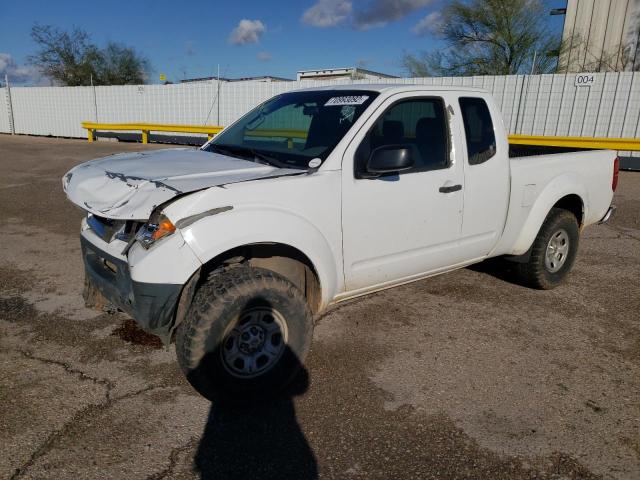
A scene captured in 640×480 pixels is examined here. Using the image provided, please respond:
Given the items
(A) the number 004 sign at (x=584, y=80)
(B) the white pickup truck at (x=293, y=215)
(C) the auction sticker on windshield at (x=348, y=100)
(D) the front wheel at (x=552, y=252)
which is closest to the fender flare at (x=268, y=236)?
(B) the white pickup truck at (x=293, y=215)

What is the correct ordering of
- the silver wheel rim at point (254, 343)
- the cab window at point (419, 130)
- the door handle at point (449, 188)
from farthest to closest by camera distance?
the door handle at point (449, 188), the cab window at point (419, 130), the silver wheel rim at point (254, 343)

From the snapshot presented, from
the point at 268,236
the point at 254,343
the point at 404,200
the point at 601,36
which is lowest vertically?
the point at 254,343

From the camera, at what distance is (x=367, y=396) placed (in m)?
3.07

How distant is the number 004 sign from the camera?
44.2 feet

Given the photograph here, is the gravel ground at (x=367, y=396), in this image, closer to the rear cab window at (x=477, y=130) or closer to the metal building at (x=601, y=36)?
the rear cab window at (x=477, y=130)

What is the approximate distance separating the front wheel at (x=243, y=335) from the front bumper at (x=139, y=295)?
0.12 meters

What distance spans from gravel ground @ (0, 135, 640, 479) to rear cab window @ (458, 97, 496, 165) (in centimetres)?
139

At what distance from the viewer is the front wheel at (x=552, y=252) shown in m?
4.67

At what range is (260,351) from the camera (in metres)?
2.95

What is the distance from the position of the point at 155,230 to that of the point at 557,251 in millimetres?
3915

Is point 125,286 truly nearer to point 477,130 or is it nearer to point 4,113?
point 477,130

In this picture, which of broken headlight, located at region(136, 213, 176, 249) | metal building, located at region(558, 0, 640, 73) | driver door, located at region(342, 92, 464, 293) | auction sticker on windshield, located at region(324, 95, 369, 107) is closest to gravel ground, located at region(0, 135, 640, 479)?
driver door, located at region(342, 92, 464, 293)

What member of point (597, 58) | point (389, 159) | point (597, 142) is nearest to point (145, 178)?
point (389, 159)

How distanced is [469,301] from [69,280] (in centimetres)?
385
